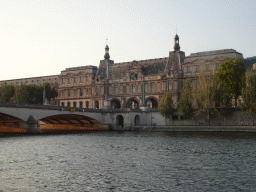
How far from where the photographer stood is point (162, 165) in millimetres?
33500

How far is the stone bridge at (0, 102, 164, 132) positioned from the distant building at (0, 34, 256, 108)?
53.0 ft

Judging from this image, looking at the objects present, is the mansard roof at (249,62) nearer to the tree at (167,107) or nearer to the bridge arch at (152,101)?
the tree at (167,107)

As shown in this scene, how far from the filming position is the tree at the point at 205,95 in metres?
85.8

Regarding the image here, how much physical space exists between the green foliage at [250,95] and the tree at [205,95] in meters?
8.36

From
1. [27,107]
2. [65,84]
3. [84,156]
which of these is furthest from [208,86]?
[65,84]

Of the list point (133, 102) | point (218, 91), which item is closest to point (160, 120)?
point (218, 91)

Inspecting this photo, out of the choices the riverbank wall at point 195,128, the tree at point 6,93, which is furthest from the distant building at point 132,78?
the tree at point 6,93

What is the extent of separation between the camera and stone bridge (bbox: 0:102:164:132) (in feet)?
256

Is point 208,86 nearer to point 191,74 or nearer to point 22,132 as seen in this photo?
point 191,74

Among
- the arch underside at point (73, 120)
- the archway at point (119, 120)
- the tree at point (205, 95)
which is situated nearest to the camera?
the tree at point (205, 95)

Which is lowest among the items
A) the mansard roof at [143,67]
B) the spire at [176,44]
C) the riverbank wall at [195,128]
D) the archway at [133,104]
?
the riverbank wall at [195,128]

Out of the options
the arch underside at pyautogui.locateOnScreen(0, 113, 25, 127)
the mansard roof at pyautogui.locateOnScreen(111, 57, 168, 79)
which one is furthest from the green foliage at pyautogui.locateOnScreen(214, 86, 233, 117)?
the arch underside at pyautogui.locateOnScreen(0, 113, 25, 127)

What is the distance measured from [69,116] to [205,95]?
37999mm

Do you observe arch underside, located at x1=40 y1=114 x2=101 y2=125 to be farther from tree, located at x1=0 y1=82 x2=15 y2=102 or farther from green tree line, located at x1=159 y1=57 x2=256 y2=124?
green tree line, located at x1=159 y1=57 x2=256 y2=124
